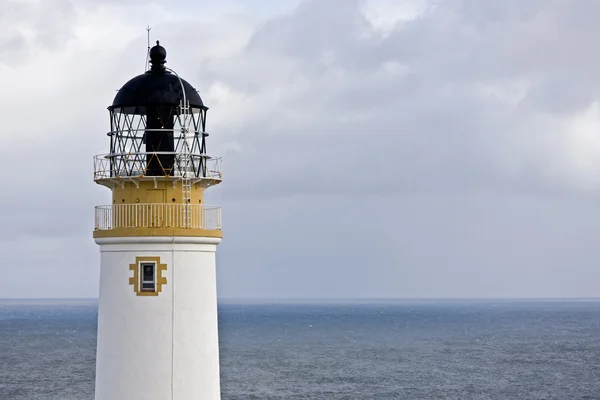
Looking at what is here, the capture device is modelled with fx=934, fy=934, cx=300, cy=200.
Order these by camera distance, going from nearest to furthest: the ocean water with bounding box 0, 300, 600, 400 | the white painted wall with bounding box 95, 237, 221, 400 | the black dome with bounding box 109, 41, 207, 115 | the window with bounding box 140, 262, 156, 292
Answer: the white painted wall with bounding box 95, 237, 221, 400
the window with bounding box 140, 262, 156, 292
the black dome with bounding box 109, 41, 207, 115
the ocean water with bounding box 0, 300, 600, 400

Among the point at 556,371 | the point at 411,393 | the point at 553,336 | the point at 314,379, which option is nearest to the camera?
the point at 411,393

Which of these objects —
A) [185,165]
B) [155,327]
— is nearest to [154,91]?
[185,165]

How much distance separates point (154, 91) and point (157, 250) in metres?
2.84

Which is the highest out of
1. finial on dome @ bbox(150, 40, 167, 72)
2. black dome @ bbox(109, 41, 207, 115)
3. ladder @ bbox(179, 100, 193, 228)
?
finial on dome @ bbox(150, 40, 167, 72)

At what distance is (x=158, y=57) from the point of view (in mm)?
16922

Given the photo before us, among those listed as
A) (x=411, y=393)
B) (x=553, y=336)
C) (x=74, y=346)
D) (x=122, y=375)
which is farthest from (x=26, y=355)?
(x=122, y=375)

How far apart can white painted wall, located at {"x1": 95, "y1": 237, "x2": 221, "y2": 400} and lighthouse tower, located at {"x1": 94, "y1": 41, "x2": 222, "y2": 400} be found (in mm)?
18

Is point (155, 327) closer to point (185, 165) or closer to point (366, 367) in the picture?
point (185, 165)


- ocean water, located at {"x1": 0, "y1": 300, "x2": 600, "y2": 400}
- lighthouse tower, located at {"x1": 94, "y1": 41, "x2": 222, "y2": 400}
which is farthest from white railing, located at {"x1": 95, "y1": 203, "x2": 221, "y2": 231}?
ocean water, located at {"x1": 0, "y1": 300, "x2": 600, "y2": 400}

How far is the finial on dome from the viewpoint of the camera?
1691 cm

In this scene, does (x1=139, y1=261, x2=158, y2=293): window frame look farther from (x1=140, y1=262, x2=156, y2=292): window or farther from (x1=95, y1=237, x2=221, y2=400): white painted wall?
(x1=95, y1=237, x2=221, y2=400): white painted wall

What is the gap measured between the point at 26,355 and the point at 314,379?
46642 mm

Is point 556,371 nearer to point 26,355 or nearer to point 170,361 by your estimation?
point 26,355

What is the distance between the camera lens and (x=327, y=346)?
140625 mm
